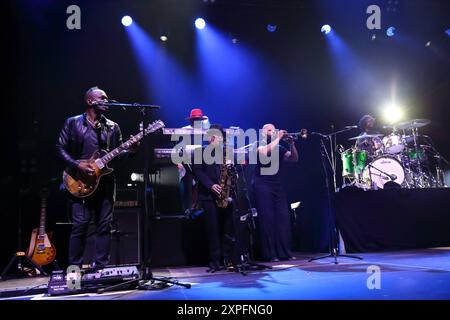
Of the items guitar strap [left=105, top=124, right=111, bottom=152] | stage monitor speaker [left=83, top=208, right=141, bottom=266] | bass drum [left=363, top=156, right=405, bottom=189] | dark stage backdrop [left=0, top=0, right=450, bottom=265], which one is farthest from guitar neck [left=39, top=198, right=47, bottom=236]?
bass drum [left=363, top=156, right=405, bottom=189]

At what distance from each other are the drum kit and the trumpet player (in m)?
2.17

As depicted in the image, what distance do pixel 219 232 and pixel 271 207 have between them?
4.37 ft

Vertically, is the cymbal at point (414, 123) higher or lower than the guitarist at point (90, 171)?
higher

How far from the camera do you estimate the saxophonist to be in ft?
18.7

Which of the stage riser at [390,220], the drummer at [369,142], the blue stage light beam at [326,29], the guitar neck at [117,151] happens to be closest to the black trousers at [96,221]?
the guitar neck at [117,151]

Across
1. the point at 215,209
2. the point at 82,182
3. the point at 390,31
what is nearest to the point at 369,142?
the point at 390,31

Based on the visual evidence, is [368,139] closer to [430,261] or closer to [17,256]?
[430,261]

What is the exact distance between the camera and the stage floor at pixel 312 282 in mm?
3500

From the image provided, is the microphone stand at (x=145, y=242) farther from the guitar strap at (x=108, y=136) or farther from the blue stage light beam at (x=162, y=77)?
the blue stage light beam at (x=162, y=77)

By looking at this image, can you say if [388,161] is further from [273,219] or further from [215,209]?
[215,209]

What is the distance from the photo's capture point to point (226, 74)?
9758 mm

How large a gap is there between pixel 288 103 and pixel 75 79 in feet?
16.6

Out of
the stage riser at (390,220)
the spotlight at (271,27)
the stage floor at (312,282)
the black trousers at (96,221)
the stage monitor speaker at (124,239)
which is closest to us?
the stage floor at (312,282)
